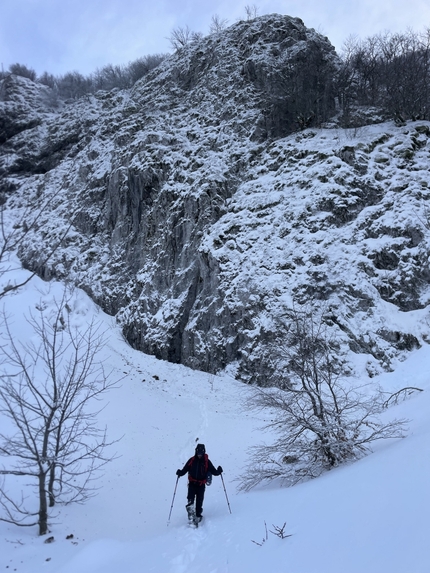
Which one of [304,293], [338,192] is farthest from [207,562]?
[338,192]

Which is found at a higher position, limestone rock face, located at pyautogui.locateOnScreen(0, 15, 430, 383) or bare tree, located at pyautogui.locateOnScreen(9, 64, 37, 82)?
bare tree, located at pyautogui.locateOnScreen(9, 64, 37, 82)

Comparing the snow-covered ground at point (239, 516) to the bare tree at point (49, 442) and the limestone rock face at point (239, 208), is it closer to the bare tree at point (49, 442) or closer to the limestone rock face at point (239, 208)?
the bare tree at point (49, 442)

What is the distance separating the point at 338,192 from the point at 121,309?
13.6m

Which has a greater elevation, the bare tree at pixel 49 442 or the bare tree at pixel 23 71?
the bare tree at pixel 23 71

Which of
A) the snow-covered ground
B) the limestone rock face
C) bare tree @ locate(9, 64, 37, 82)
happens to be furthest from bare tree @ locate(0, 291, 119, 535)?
bare tree @ locate(9, 64, 37, 82)

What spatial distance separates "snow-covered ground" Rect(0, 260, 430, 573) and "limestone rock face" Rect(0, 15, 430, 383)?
398 centimetres

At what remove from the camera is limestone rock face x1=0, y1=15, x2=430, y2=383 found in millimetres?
14812

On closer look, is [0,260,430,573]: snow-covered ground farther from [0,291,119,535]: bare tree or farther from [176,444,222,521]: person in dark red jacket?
[0,291,119,535]: bare tree

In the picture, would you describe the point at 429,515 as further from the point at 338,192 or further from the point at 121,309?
the point at 121,309

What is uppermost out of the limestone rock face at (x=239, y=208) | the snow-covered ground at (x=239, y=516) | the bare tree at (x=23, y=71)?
the bare tree at (x=23, y=71)

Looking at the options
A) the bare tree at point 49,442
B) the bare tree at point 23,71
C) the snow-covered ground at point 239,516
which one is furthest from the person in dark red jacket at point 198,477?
the bare tree at point 23,71

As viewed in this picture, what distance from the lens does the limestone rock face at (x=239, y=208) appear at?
48.6 ft

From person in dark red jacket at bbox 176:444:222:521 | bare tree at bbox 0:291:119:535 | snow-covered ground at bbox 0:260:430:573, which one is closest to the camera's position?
snow-covered ground at bbox 0:260:430:573

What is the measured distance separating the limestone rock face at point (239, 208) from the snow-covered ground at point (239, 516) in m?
3.98
